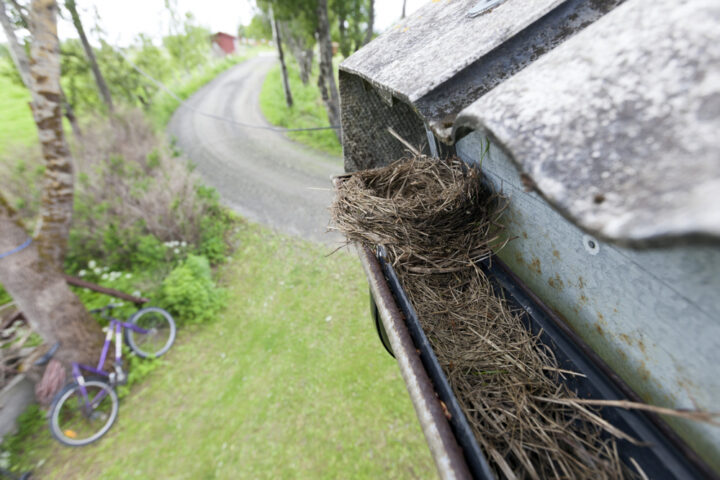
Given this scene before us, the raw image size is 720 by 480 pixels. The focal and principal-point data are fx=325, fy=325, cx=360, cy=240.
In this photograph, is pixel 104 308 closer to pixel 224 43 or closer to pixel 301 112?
pixel 301 112

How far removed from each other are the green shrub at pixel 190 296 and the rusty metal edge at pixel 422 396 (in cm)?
586

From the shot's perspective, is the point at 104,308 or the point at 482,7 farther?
the point at 104,308

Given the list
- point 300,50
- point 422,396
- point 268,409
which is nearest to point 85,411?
point 268,409

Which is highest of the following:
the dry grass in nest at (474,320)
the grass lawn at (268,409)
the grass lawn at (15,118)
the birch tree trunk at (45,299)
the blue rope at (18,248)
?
the grass lawn at (15,118)

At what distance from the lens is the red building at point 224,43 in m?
44.4

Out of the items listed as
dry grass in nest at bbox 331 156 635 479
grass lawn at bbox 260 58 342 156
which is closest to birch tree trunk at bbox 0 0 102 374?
dry grass in nest at bbox 331 156 635 479

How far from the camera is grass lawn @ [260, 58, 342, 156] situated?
13.6m

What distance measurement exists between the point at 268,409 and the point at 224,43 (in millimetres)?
54913

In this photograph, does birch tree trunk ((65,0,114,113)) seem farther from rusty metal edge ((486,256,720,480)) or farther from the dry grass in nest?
rusty metal edge ((486,256,720,480))

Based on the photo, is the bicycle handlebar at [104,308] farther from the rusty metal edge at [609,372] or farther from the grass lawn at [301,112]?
the grass lawn at [301,112]

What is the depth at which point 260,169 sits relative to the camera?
39.4 feet

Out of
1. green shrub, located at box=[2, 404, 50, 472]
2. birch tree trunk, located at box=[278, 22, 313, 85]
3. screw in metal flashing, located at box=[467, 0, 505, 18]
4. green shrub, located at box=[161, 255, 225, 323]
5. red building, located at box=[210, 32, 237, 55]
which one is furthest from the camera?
red building, located at box=[210, 32, 237, 55]

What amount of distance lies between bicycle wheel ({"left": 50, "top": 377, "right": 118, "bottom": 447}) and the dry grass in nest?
5.69 m

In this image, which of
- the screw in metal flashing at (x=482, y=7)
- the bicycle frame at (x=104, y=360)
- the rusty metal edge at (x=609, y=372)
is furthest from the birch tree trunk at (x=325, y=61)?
the rusty metal edge at (x=609, y=372)
